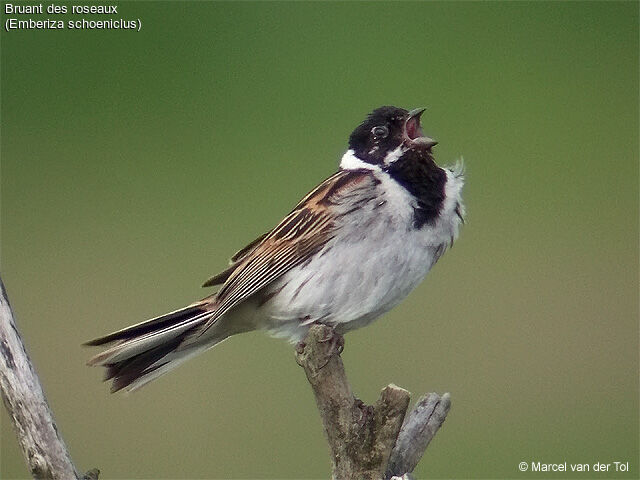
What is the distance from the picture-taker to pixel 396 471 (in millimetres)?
4391

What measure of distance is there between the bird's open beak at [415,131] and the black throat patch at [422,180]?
0.04 meters

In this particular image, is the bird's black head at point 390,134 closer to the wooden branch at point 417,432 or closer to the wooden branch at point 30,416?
the wooden branch at point 417,432

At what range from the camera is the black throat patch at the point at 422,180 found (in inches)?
194

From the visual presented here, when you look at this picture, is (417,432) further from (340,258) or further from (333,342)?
(340,258)

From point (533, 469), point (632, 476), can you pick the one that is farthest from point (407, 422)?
point (632, 476)

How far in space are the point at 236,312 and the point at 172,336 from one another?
1.10 ft

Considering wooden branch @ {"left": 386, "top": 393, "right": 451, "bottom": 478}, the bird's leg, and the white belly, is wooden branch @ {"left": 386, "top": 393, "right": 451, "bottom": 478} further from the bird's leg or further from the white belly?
the white belly

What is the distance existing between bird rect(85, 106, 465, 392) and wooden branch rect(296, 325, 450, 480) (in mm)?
308

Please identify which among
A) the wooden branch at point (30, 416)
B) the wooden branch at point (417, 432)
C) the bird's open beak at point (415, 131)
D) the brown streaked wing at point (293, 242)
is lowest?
the wooden branch at point (417, 432)

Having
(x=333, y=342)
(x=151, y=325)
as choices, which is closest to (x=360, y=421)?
(x=333, y=342)

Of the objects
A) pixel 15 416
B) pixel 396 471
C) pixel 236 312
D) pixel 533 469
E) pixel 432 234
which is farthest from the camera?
pixel 533 469

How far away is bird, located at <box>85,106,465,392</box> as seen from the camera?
4.86 metres

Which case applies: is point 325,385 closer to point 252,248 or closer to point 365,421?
point 365,421

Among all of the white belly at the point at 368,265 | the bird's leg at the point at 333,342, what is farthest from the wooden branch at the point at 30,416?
the white belly at the point at 368,265
